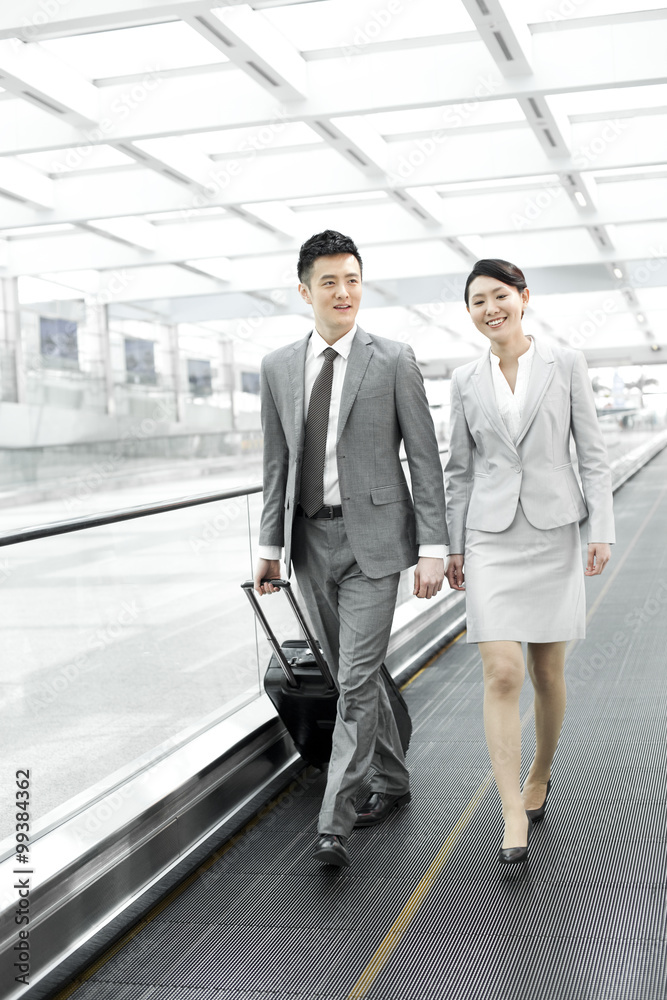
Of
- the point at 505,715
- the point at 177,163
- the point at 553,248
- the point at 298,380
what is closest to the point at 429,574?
the point at 505,715

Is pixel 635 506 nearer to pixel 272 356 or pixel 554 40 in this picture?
pixel 554 40

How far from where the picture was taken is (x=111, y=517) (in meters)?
3.36

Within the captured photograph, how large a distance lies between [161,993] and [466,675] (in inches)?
129

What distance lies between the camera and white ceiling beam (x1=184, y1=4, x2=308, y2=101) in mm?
9727

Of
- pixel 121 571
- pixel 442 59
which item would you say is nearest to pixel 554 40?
Result: pixel 442 59

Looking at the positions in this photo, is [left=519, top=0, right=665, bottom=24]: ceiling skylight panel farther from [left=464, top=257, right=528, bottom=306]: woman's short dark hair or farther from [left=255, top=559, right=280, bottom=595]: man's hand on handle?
[left=255, top=559, right=280, bottom=595]: man's hand on handle

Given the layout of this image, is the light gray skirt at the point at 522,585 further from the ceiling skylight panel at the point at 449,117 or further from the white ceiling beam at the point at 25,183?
the white ceiling beam at the point at 25,183

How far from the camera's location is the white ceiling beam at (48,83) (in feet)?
36.4

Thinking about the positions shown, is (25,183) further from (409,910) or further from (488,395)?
(409,910)

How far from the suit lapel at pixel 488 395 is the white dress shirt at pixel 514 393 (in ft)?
0.07

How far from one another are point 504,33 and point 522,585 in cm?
870

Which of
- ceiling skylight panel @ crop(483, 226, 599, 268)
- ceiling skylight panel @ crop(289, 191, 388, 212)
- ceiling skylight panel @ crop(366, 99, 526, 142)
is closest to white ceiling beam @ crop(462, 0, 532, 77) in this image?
ceiling skylight panel @ crop(366, 99, 526, 142)

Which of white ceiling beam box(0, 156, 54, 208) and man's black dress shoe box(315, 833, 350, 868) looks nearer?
man's black dress shoe box(315, 833, 350, 868)

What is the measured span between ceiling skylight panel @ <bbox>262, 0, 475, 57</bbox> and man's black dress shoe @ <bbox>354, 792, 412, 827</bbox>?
9511 millimetres
